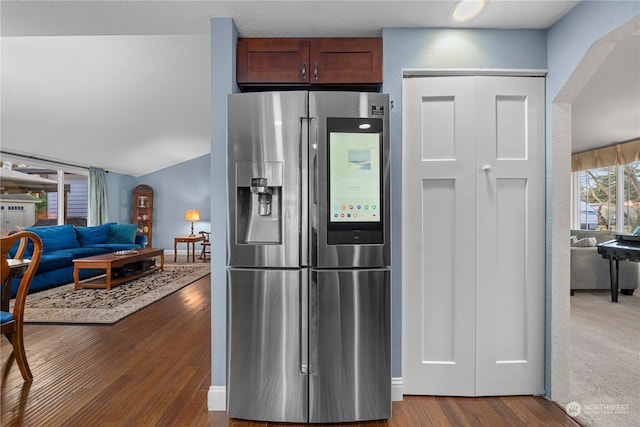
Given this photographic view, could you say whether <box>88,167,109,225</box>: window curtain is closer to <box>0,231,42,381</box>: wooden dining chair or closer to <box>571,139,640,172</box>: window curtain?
<box>0,231,42,381</box>: wooden dining chair

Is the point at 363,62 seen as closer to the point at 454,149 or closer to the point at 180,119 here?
the point at 454,149

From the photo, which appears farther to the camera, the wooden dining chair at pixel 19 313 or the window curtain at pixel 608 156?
the window curtain at pixel 608 156

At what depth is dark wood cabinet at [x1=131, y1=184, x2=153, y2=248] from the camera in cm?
845

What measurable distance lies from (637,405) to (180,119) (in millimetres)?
6513

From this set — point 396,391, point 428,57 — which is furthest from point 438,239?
point 428,57

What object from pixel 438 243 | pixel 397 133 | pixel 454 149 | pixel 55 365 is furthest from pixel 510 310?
pixel 55 365

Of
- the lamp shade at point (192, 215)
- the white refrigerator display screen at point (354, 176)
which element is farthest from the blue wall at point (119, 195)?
the white refrigerator display screen at point (354, 176)

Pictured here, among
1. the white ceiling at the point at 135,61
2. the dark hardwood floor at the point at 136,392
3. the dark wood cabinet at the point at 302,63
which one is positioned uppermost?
the white ceiling at the point at 135,61

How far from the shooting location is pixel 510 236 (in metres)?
1.99

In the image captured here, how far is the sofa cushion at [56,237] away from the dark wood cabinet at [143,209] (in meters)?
2.79

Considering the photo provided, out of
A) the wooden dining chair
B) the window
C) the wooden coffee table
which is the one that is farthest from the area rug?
the window

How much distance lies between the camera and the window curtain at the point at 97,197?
23.7ft

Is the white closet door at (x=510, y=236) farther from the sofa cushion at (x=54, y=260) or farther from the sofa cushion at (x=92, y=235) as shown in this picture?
the sofa cushion at (x=92, y=235)
